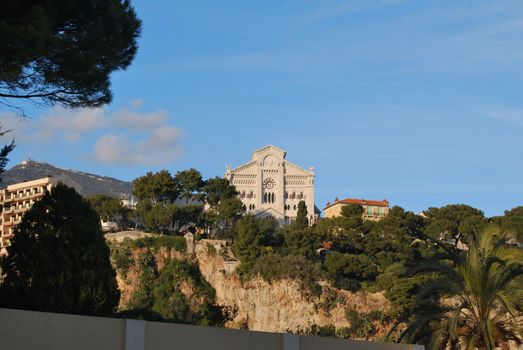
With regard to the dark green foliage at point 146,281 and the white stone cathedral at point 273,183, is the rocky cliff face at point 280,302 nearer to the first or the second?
the dark green foliage at point 146,281

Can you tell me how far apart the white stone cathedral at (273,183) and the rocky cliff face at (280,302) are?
1321 inches

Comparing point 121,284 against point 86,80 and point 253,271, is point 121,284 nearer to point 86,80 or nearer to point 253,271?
point 253,271

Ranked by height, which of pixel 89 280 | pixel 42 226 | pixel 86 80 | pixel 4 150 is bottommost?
pixel 89 280

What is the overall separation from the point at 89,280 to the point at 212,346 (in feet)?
13.1

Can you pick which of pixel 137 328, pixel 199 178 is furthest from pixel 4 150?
pixel 199 178

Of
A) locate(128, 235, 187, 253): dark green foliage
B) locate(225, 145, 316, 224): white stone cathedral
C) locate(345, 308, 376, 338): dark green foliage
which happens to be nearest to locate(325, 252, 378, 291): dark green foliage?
locate(345, 308, 376, 338): dark green foliage

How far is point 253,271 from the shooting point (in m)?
68.2

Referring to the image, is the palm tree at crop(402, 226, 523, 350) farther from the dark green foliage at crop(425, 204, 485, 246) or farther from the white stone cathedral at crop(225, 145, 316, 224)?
the white stone cathedral at crop(225, 145, 316, 224)

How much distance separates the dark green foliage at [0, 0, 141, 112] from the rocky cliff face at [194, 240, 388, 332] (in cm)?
4976

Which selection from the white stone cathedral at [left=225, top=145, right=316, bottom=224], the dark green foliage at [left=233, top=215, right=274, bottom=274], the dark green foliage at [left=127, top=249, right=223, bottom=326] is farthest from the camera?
the white stone cathedral at [left=225, top=145, right=316, bottom=224]

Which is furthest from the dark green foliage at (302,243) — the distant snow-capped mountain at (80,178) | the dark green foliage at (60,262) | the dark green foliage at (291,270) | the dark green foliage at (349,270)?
the distant snow-capped mountain at (80,178)

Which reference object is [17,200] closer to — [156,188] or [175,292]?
[156,188]

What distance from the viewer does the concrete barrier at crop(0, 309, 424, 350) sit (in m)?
12.2

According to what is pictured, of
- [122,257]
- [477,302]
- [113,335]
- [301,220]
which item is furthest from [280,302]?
[113,335]
